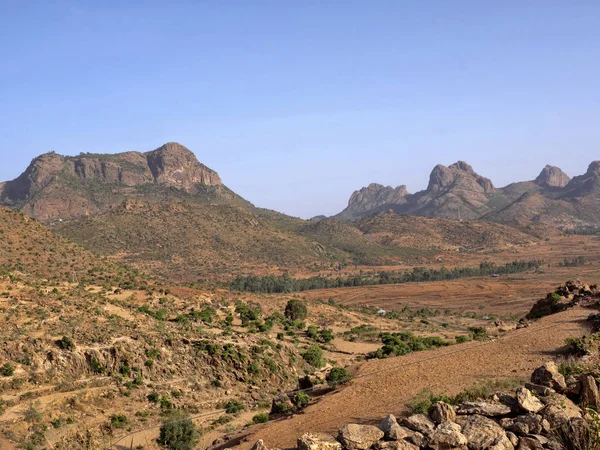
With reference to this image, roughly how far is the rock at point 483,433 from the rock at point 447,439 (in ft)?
0.61

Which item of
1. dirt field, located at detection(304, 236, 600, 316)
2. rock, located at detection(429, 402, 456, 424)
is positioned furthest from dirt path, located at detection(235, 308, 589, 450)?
dirt field, located at detection(304, 236, 600, 316)

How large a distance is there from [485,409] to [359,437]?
323cm

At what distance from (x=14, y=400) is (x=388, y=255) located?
121 metres

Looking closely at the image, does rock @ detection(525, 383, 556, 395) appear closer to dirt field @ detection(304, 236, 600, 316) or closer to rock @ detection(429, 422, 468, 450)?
rock @ detection(429, 422, 468, 450)

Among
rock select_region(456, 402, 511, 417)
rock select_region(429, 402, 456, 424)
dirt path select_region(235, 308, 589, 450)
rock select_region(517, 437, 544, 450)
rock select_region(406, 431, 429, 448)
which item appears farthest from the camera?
dirt path select_region(235, 308, 589, 450)

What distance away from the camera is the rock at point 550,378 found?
39.8 ft

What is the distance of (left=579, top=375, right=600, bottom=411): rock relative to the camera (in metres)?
11.3

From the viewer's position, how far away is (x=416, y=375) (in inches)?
731

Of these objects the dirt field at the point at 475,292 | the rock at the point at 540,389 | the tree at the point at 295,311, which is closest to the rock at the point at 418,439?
the rock at the point at 540,389

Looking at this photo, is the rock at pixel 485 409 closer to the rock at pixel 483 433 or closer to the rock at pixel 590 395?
the rock at pixel 483 433

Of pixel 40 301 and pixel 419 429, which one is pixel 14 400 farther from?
pixel 419 429

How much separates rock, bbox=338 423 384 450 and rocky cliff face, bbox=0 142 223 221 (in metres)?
146

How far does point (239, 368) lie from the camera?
28.1 metres

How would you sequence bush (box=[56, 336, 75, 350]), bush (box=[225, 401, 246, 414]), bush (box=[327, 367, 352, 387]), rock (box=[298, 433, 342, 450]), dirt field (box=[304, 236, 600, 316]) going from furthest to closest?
dirt field (box=[304, 236, 600, 316]) → bush (box=[56, 336, 75, 350]) → bush (box=[225, 401, 246, 414]) → bush (box=[327, 367, 352, 387]) → rock (box=[298, 433, 342, 450])
